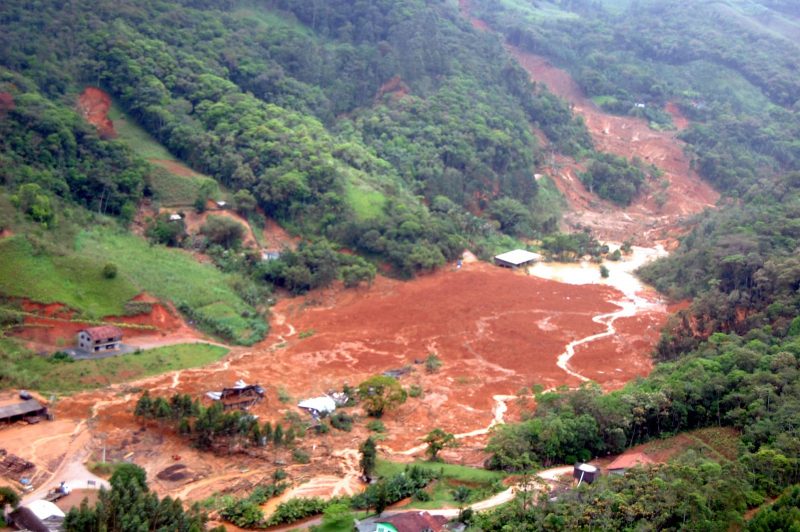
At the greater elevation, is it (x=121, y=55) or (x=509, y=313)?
(x=121, y=55)

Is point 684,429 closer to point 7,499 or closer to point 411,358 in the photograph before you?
point 411,358

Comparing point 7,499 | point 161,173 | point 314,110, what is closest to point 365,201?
point 161,173

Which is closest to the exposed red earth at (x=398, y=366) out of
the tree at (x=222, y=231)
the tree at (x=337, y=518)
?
the tree at (x=337, y=518)

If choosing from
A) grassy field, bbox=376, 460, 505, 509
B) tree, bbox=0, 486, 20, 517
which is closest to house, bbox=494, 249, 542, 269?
grassy field, bbox=376, 460, 505, 509

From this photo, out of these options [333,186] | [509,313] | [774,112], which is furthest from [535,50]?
[509,313]

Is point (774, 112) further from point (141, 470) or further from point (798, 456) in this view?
point (141, 470)

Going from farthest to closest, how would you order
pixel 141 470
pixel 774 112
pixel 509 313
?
pixel 774 112 < pixel 509 313 < pixel 141 470
